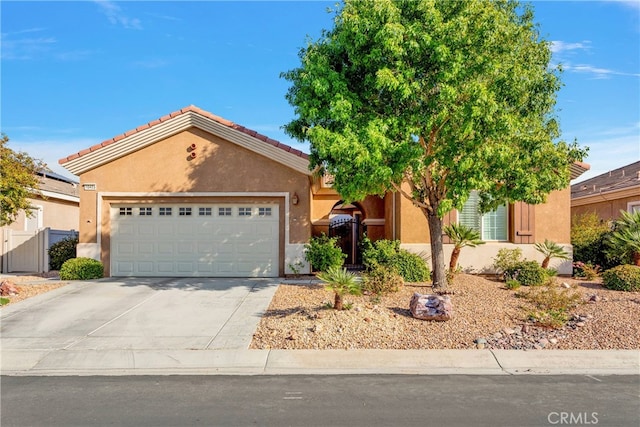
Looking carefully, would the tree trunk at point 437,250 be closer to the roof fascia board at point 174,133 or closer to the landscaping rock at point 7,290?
the roof fascia board at point 174,133

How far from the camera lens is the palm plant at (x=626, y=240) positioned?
520 inches

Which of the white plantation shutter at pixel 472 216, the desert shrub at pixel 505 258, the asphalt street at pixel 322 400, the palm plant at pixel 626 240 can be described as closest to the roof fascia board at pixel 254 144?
the white plantation shutter at pixel 472 216

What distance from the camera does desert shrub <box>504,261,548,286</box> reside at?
501 inches

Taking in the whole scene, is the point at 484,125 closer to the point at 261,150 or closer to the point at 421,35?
the point at 421,35

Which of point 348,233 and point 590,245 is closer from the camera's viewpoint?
point 590,245

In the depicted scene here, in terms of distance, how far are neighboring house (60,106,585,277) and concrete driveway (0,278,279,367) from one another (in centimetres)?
148

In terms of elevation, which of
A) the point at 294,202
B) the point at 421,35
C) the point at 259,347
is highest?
the point at 421,35

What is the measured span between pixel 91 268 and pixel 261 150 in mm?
6016

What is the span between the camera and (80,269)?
13.7 metres

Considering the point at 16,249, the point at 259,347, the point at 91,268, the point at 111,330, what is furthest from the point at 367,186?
the point at 16,249

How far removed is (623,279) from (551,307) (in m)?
3.44

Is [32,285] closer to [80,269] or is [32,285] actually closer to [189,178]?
[80,269]

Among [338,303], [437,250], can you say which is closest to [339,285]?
[338,303]

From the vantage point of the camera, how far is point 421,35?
967 centimetres
